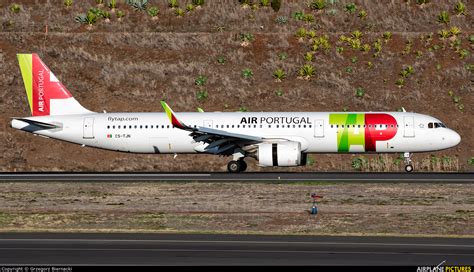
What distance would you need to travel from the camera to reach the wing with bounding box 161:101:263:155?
49.0 m

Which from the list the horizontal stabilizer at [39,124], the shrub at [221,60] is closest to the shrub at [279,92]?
the shrub at [221,60]

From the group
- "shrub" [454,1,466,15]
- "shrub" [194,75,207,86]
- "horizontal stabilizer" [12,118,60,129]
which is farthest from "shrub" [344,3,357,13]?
"horizontal stabilizer" [12,118,60,129]

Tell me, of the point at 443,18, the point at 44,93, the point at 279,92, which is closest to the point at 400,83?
the point at 279,92

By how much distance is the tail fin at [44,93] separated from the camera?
5338 centimetres

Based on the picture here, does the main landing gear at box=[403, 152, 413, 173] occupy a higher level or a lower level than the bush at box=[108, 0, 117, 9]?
lower

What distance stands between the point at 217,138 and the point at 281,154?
3962 mm

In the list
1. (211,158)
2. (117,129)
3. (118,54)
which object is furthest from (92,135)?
(118,54)

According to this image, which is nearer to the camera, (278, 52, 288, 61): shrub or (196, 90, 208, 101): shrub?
(196, 90, 208, 101): shrub

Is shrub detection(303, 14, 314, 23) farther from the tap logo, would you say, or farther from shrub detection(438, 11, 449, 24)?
the tap logo

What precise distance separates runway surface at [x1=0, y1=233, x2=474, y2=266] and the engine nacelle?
21.0m

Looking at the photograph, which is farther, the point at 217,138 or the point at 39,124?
the point at 39,124

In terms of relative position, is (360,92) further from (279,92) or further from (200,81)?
(200,81)

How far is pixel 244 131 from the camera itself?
51.2 m

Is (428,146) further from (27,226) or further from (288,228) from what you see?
(27,226)
